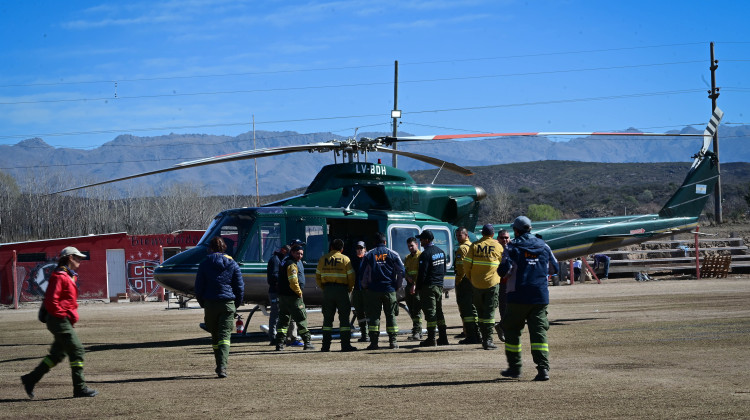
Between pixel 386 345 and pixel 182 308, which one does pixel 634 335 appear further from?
pixel 182 308

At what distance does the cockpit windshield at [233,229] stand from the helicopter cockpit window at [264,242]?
0.58ft

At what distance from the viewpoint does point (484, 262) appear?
12.5 metres

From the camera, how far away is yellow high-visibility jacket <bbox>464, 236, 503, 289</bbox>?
12.5m

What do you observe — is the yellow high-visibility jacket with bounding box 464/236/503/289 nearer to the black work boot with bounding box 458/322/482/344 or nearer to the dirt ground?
the dirt ground

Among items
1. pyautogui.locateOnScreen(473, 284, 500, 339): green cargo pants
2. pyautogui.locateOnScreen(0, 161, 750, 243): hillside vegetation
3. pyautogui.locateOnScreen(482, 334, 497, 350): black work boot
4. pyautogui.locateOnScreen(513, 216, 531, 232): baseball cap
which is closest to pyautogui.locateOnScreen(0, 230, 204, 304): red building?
pyautogui.locateOnScreen(482, 334, 497, 350): black work boot

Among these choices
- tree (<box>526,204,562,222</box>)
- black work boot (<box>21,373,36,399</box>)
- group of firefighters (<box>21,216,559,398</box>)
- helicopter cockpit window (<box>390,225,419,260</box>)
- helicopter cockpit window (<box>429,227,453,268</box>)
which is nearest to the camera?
black work boot (<box>21,373,36,399</box>)

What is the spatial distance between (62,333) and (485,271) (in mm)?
6271

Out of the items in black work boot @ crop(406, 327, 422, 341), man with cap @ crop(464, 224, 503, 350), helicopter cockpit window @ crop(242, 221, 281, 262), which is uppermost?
helicopter cockpit window @ crop(242, 221, 281, 262)

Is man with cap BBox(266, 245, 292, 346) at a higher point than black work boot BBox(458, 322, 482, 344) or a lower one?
higher

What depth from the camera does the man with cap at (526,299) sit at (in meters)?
9.58

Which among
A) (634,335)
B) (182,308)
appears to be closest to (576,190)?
(182,308)

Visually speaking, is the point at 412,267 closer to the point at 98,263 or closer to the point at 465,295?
the point at 465,295

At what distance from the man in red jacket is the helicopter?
434cm

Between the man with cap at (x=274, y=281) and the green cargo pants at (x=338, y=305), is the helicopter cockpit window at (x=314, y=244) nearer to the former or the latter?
the man with cap at (x=274, y=281)
